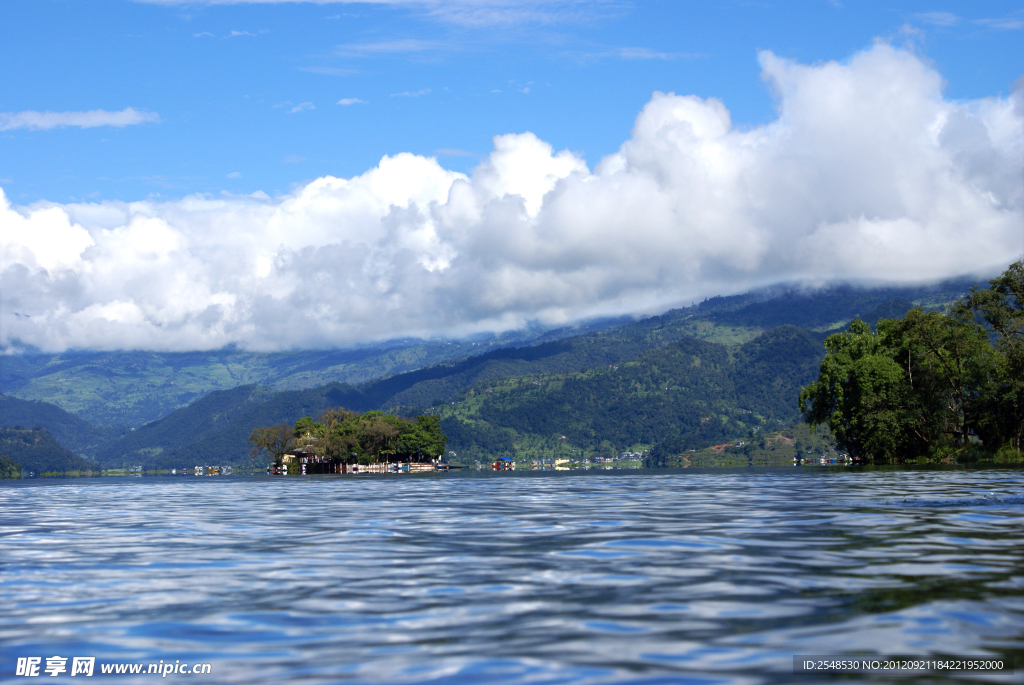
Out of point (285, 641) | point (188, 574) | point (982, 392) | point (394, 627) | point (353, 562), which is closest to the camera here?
point (285, 641)

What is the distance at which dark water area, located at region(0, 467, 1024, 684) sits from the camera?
36.1 ft

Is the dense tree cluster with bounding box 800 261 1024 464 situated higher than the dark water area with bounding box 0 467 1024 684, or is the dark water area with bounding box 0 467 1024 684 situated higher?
the dense tree cluster with bounding box 800 261 1024 464

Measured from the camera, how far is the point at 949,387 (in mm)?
100938

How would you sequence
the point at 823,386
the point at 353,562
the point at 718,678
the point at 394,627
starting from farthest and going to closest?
the point at 823,386, the point at 353,562, the point at 394,627, the point at 718,678

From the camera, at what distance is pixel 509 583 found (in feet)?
56.3

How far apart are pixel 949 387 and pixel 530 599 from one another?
325ft

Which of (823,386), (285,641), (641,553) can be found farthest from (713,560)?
(823,386)

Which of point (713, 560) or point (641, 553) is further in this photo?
point (641, 553)

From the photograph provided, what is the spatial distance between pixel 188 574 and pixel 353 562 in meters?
3.70

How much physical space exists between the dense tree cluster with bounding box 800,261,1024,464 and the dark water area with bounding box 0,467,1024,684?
76.5 meters

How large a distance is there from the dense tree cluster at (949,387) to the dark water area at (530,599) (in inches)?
3013

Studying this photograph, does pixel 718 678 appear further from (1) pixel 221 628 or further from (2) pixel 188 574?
(2) pixel 188 574

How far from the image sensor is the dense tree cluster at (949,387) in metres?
97.6

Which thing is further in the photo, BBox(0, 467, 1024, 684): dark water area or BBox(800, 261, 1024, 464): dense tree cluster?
BBox(800, 261, 1024, 464): dense tree cluster
